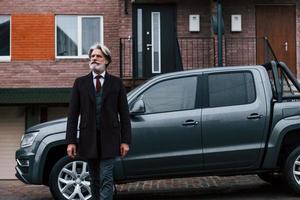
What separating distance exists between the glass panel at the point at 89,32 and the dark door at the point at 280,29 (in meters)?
4.45

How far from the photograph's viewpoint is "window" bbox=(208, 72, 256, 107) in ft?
26.2

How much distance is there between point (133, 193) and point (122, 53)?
237 inches

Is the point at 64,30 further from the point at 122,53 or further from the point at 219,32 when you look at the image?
the point at 219,32

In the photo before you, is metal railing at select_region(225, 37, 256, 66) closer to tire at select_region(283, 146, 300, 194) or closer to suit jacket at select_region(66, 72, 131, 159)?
tire at select_region(283, 146, 300, 194)

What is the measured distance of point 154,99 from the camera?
7965 millimetres

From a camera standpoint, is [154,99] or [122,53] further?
[122,53]

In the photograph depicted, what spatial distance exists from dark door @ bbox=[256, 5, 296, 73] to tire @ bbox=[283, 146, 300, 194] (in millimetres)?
7341

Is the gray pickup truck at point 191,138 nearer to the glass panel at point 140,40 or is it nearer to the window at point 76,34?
the glass panel at point 140,40

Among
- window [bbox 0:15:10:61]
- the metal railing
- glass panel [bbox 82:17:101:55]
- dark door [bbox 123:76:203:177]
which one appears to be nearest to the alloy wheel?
dark door [bbox 123:76:203:177]

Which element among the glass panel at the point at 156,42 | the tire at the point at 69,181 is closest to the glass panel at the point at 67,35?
the glass panel at the point at 156,42

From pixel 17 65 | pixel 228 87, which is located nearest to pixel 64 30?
pixel 17 65

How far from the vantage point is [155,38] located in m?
15.1

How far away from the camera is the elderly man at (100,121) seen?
5.39 meters

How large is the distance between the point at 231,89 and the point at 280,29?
7.41 metres
